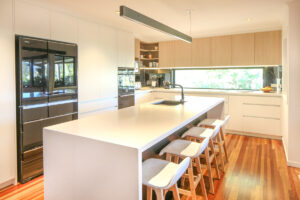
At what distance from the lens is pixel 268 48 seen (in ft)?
15.3

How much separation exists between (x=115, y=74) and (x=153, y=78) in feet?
6.66

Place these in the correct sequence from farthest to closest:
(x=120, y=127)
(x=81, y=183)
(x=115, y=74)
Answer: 1. (x=115, y=74)
2. (x=120, y=127)
3. (x=81, y=183)

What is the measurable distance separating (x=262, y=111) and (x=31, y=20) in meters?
4.36

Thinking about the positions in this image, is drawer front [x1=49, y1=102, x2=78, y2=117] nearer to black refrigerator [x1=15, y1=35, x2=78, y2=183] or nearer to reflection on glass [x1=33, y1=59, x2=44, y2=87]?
black refrigerator [x1=15, y1=35, x2=78, y2=183]

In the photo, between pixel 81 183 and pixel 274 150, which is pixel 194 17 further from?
pixel 81 183

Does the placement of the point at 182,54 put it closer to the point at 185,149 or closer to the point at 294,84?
the point at 294,84

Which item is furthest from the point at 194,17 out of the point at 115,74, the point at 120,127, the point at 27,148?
the point at 27,148

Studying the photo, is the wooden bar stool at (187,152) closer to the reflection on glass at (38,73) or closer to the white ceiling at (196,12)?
the reflection on glass at (38,73)

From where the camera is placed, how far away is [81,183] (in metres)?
1.62

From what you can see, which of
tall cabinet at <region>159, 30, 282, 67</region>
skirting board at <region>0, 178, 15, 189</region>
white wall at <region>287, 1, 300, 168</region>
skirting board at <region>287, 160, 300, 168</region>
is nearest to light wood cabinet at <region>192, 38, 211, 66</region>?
tall cabinet at <region>159, 30, 282, 67</region>

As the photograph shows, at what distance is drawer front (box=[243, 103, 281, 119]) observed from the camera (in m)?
4.43

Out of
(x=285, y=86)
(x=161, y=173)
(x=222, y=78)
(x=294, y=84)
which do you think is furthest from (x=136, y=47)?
(x=161, y=173)

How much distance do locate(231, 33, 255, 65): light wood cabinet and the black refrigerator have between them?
3.56 m

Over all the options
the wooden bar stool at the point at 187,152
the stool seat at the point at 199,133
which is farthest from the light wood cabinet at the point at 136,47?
the wooden bar stool at the point at 187,152
